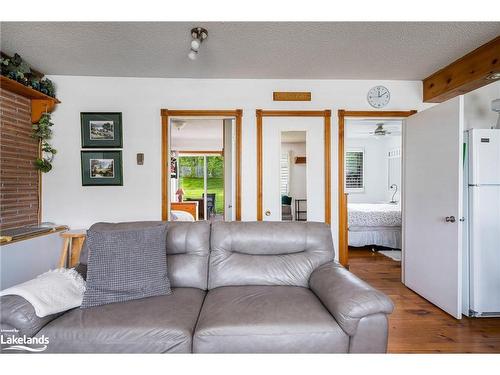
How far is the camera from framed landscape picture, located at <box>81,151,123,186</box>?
315 cm

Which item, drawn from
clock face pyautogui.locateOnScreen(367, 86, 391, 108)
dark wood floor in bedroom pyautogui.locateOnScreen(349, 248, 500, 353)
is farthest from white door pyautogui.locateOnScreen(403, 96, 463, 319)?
clock face pyautogui.locateOnScreen(367, 86, 391, 108)

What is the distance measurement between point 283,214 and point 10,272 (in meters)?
2.64

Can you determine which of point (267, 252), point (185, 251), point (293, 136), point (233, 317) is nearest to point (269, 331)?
point (233, 317)

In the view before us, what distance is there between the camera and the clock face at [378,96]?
3264 mm

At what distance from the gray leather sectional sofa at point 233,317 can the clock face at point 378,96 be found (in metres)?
2.17

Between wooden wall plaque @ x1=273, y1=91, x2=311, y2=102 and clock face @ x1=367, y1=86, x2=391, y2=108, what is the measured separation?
0.74 m

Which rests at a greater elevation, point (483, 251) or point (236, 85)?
point (236, 85)

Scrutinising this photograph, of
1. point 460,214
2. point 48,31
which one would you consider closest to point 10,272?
point 48,31

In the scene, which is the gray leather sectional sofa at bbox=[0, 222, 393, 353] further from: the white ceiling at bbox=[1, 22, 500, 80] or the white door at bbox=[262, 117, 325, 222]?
the white ceiling at bbox=[1, 22, 500, 80]

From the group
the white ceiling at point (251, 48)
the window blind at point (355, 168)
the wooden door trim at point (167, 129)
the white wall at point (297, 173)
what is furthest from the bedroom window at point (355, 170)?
the wooden door trim at point (167, 129)

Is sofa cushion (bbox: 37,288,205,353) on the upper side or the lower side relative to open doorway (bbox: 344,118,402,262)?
lower

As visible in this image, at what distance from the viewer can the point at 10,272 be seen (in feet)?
7.40
